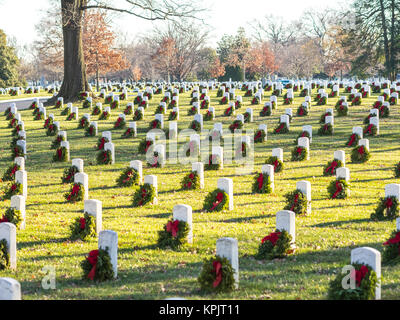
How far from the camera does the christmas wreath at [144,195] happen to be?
12922mm

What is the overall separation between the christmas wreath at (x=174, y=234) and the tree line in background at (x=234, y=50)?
24918 mm

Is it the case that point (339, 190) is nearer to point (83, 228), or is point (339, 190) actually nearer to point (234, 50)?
point (83, 228)

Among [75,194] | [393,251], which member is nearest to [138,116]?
[75,194]

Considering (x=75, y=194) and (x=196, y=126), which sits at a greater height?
(x=196, y=126)

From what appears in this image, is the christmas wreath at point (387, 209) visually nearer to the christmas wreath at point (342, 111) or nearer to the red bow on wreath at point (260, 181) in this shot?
the red bow on wreath at point (260, 181)

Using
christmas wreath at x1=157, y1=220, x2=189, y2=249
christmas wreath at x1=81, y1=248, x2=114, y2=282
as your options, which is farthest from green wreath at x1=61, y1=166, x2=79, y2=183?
christmas wreath at x1=81, y1=248, x2=114, y2=282

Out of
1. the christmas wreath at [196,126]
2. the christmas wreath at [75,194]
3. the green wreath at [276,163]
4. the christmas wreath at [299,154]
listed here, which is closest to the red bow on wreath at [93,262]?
the christmas wreath at [75,194]

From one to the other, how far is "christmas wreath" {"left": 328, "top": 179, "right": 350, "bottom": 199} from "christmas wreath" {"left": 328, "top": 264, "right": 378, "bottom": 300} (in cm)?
679

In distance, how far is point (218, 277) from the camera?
695cm

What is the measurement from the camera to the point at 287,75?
8550 centimetres

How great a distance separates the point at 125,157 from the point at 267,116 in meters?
9.67

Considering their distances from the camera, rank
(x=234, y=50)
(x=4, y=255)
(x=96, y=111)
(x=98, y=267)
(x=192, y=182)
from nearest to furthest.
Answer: (x=98, y=267) < (x=4, y=255) < (x=192, y=182) < (x=96, y=111) < (x=234, y=50)

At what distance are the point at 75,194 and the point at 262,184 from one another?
4.20 m
